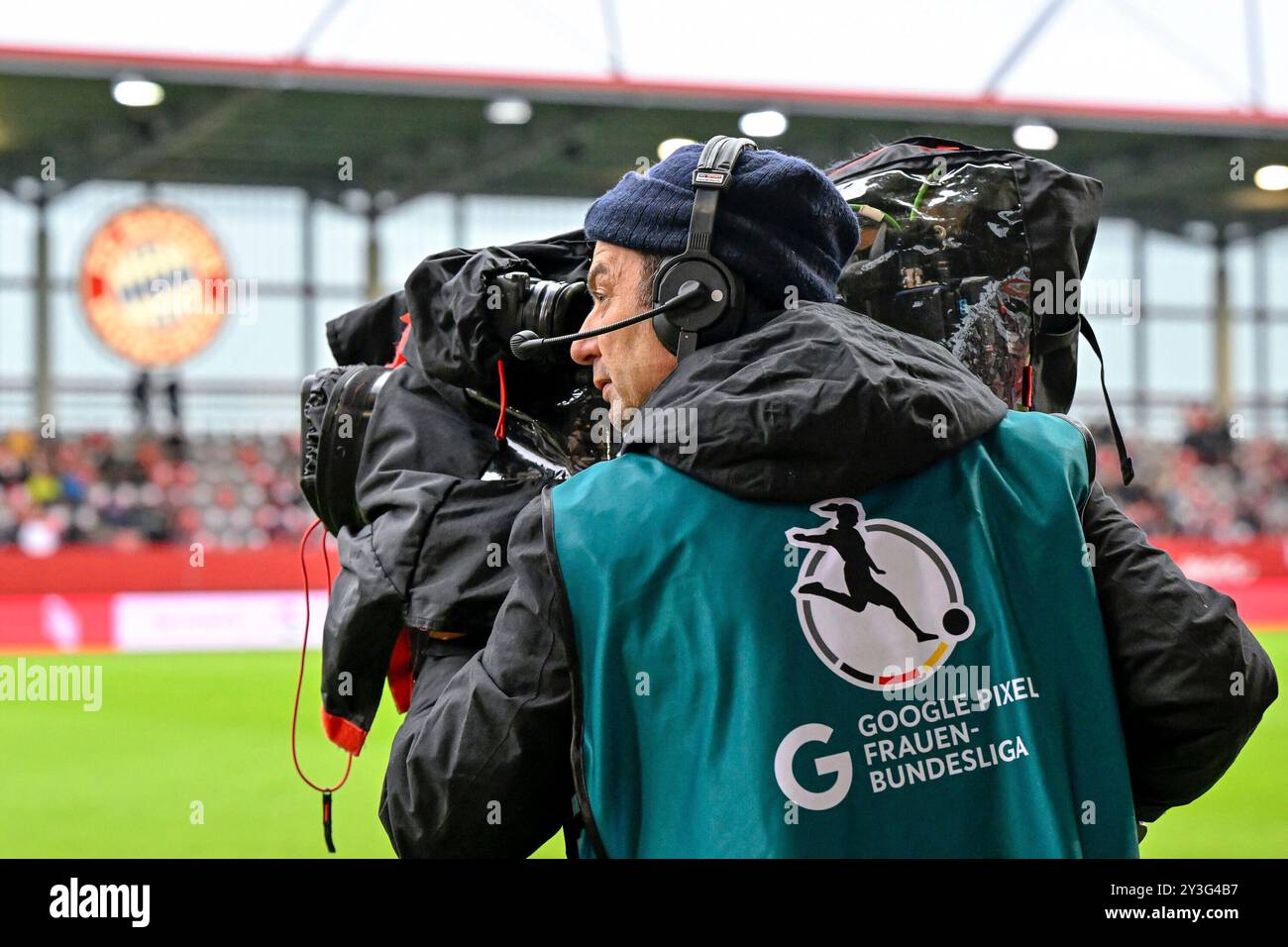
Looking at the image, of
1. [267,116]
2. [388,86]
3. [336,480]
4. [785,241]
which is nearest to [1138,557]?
[785,241]

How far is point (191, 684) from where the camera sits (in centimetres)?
912

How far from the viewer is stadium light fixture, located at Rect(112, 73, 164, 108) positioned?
1112 centimetres

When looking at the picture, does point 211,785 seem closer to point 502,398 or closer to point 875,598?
point 502,398

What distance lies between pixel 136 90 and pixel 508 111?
317 cm

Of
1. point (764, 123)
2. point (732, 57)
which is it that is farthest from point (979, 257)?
point (764, 123)

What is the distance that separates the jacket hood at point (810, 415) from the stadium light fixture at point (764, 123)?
10.5m

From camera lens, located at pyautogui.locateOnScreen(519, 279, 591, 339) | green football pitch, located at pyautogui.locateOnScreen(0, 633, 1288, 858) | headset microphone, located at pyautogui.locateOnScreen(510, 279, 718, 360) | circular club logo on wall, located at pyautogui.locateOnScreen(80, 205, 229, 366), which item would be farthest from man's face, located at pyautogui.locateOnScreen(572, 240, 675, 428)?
circular club logo on wall, located at pyautogui.locateOnScreen(80, 205, 229, 366)

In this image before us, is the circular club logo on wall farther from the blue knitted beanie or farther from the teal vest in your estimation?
the teal vest

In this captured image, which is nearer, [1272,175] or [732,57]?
[732,57]

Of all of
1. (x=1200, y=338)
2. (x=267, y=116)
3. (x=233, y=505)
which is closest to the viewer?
(x=267, y=116)

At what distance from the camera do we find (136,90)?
11648 mm

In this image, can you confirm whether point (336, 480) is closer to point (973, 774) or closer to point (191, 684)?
point (973, 774)

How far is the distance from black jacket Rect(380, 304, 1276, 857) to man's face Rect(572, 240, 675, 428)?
0.14m
